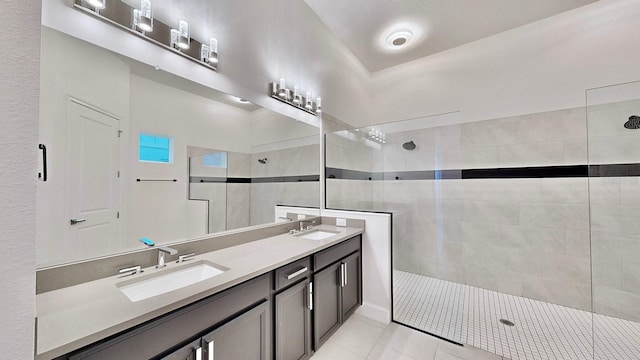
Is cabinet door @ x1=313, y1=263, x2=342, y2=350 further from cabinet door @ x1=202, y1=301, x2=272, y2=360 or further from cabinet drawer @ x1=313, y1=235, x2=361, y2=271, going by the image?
cabinet door @ x1=202, y1=301, x2=272, y2=360

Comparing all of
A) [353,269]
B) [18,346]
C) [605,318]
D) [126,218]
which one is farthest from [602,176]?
[126,218]

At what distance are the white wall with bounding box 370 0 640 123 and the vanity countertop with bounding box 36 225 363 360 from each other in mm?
2841

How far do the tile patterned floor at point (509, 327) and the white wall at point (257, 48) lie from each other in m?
2.25

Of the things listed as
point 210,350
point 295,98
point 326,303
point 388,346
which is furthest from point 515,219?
point 210,350

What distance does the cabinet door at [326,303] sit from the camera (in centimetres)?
170

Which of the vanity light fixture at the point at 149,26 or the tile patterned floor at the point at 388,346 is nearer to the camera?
the vanity light fixture at the point at 149,26

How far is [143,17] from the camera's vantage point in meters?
1.25

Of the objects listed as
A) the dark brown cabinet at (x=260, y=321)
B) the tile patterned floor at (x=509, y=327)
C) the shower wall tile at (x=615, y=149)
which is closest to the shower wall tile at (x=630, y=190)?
the shower wall tile at (x=615, y=149)

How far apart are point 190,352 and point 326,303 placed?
3.67 ft

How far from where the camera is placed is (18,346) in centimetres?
49

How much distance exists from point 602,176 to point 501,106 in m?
1.15

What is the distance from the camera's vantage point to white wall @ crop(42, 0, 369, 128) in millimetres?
1159

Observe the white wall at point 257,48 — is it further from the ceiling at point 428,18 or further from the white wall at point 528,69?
the white wall at point 528,69

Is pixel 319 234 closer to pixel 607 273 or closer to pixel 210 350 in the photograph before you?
pixel 210 350
